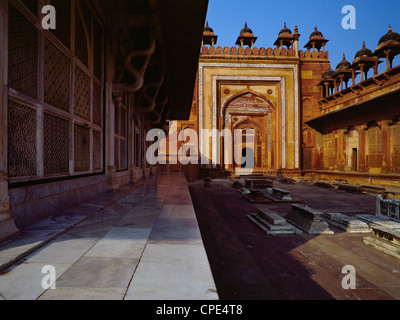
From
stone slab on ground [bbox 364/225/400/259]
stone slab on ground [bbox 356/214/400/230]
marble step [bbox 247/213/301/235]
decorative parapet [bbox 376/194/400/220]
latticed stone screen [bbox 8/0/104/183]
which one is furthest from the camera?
decorative parapet [bbox 376/194/400/220]

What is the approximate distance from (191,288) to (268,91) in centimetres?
1967

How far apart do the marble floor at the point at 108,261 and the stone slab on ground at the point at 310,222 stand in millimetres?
2350

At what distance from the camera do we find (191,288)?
124 cm

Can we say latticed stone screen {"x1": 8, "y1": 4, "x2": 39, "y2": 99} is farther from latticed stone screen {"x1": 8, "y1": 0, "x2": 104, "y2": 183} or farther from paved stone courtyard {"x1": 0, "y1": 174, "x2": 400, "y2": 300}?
paved stone courtyard {"x1": 0, "y1": 174, "x2": 400, "y2": 300}

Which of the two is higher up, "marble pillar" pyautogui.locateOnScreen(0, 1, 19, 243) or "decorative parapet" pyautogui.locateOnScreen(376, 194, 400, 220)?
"marble pillar" pyautogui.locateOnScreen(0, 1, 19, 243)

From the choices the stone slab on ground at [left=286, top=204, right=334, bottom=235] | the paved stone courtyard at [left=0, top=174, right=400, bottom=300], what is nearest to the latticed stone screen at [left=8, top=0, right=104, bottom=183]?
the paved stone courtyard at [left=0, top=174, right=400, bottom=300]

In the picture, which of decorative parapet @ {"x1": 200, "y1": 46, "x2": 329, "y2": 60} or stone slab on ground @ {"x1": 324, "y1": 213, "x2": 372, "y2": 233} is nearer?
stone slab on ground @ {"x1": 324, "y1": 213, "x2": 372, "y2": 233}

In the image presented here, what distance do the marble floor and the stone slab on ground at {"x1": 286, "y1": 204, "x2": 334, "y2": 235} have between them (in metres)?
2.35

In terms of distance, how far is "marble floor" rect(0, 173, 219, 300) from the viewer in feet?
4.00

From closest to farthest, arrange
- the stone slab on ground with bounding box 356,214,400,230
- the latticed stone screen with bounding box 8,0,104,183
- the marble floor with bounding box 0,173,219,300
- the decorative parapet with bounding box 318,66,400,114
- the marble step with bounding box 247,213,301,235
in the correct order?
the marble floor with bounding box 0,173,219,300, the latticed stone screen with bounding box 8,0,104,183, the marble step with bounding box 247,213,301,235, the stone slab on ground with bounding box 356,214,400,230, the decorative parapet with bounding box 318,66,400,114

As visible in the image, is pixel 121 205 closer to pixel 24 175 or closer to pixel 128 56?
pixel 24 175

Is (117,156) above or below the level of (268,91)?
below

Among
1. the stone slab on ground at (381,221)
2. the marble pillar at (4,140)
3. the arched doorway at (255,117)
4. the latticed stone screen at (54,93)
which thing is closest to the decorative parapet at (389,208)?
the stone slab on ground at (381,221)
